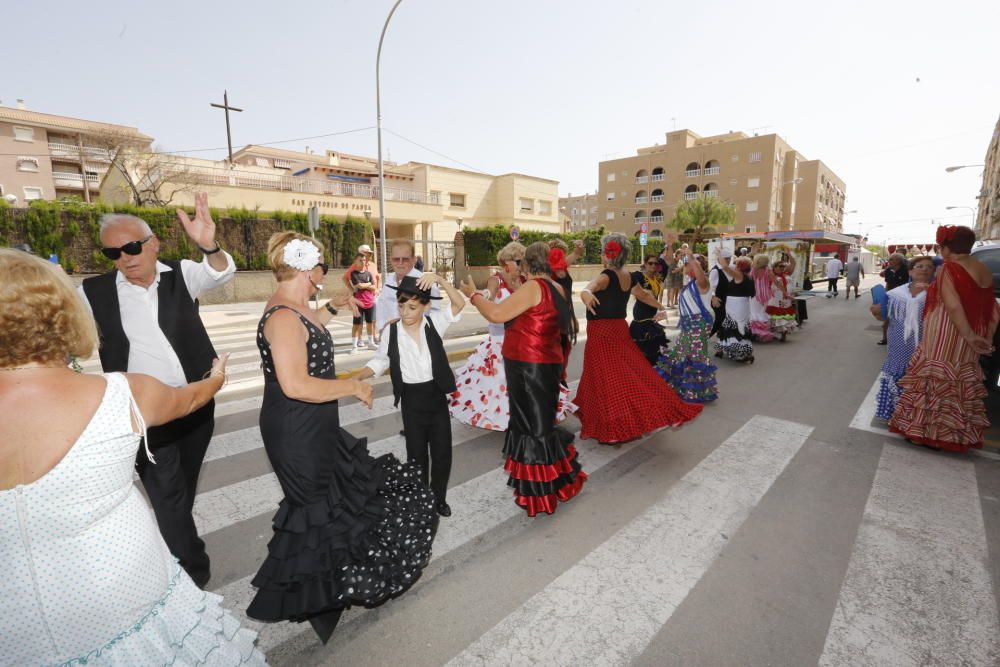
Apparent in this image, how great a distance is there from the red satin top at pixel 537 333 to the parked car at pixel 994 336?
454 cm

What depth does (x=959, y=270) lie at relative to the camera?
4559 millimetres

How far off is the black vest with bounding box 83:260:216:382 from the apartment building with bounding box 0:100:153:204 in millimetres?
42193

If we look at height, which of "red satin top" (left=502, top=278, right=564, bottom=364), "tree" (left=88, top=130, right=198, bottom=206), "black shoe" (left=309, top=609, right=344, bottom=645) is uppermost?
"tree" (left=88, top=130, right=198, bottom=206)

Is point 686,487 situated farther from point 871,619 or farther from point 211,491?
point 211,491

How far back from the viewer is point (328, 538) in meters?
2.28

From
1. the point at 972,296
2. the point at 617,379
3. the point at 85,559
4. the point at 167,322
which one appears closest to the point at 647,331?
the point at 617,379

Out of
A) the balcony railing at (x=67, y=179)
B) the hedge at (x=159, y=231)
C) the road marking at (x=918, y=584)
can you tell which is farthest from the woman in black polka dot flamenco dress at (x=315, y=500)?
the balcony railing at (x=67, y=179)

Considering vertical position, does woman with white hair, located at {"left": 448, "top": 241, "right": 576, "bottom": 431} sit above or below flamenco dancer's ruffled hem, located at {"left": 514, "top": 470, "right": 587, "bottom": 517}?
above

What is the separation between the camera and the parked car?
5.11 m

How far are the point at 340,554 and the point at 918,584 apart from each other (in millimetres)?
A: 3290

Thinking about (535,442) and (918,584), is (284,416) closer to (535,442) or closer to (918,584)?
(535,442)

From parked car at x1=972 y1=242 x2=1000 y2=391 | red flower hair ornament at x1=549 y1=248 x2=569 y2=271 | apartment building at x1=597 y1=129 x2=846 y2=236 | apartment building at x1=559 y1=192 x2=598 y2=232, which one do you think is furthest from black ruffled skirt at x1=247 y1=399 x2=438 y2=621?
apartment building at x1=559 y1=192 x2=598 y2=232

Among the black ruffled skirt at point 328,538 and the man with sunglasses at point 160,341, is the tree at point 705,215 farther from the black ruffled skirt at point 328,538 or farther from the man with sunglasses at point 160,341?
the black ruffled skirt at point 328,538

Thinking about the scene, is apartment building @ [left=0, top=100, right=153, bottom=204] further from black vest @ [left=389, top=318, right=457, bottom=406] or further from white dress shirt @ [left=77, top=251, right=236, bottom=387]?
black vest @ [left=389, top=318, right=457, bottom=406]
